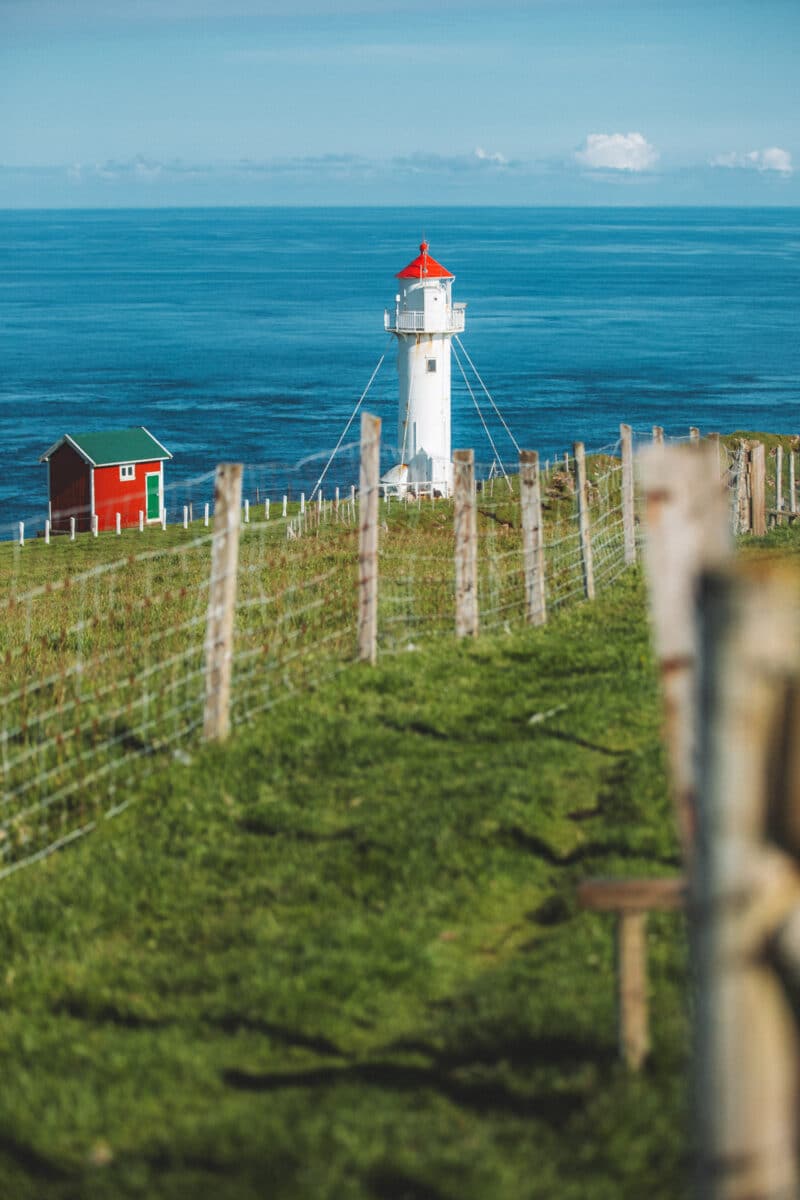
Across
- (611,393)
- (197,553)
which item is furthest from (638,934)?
(611,393)

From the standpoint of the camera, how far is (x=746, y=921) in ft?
9.12

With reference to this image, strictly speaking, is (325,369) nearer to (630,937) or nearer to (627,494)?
(627,494)

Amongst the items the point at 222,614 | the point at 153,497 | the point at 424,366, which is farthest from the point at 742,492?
the point at 424,366

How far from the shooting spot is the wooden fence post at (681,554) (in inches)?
117

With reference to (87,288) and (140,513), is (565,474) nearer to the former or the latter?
(140,513)

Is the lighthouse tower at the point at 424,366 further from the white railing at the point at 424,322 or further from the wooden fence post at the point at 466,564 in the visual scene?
the wooden fence post at the point at 466,564

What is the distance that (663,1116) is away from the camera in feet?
15.5

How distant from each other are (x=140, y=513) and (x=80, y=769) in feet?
133

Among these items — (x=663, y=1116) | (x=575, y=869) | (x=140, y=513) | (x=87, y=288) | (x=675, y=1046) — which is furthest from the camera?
(x=87, y=288)

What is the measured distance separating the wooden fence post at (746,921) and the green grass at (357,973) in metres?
1.68

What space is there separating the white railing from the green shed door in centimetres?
1212

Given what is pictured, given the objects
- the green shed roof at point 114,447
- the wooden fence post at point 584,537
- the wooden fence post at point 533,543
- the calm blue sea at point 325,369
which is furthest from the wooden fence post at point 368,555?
the green shed roof at point 114,447

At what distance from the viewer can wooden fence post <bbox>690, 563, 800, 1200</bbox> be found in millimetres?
2641

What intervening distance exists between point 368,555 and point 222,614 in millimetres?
2080
